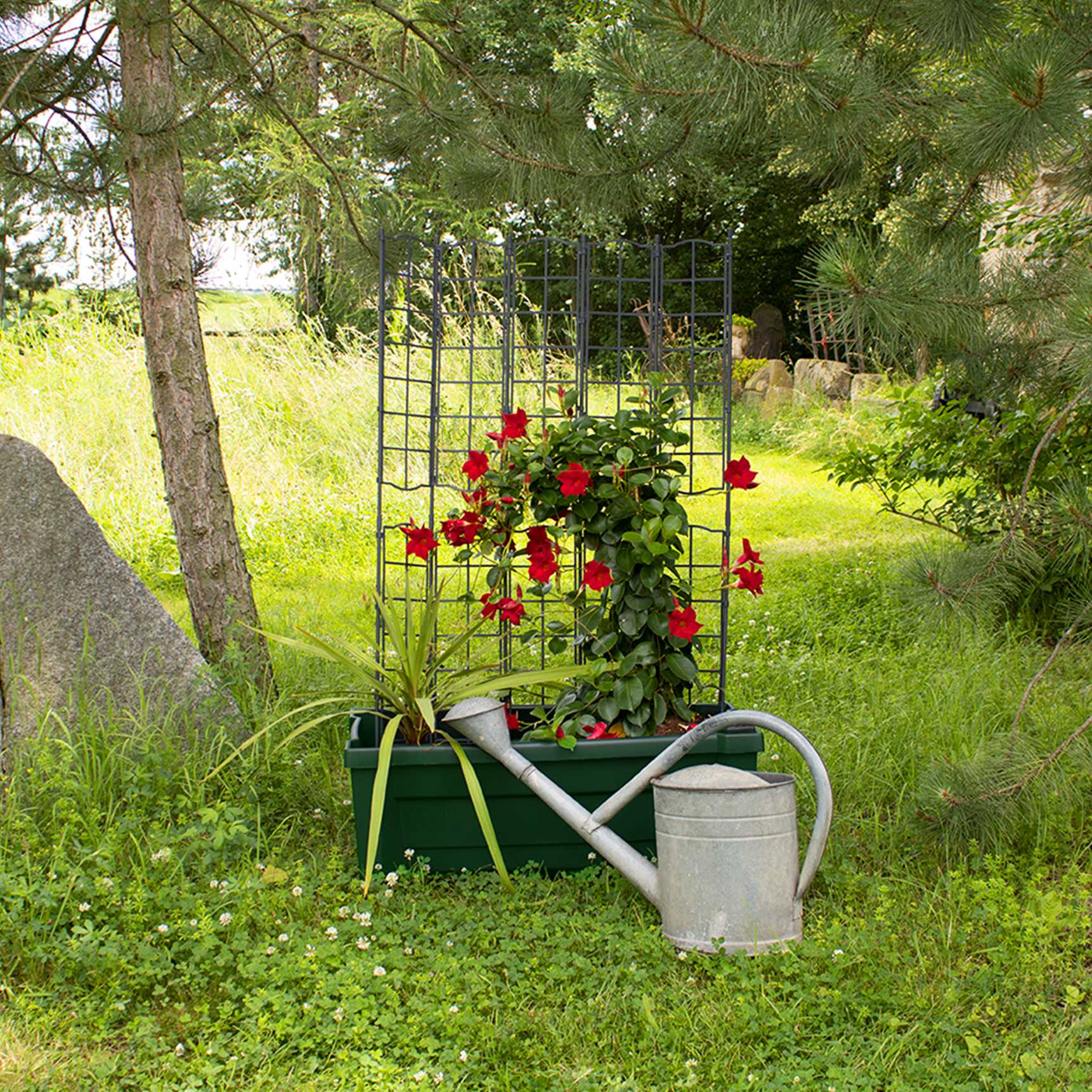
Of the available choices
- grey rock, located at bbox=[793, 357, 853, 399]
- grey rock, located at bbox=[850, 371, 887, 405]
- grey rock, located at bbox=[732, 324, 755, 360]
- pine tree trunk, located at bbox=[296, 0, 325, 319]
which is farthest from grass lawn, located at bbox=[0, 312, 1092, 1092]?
grey rock, located at bbox=[732, 324, 755, 360]

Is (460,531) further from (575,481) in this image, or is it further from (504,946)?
(504,946)

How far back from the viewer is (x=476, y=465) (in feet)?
7.73

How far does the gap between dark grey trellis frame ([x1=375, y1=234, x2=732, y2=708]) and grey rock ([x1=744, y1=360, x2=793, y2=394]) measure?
22.3 inches

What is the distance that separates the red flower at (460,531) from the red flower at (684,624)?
49 centimetres

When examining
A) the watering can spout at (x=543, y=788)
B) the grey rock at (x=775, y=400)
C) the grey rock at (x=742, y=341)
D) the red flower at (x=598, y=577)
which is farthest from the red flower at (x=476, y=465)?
the grey rock at (x=742, y=341)

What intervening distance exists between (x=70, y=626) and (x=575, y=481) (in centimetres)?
138

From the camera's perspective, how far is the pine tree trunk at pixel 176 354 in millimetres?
2945

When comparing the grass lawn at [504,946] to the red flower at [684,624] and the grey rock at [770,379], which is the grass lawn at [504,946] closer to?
the red flower at [684,624]

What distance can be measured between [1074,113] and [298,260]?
11113 mm

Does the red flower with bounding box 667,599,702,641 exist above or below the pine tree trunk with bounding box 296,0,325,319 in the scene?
below

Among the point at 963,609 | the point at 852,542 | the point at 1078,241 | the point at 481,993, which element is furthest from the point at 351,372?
the point at 481,993

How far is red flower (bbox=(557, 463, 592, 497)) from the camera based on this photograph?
2248mm

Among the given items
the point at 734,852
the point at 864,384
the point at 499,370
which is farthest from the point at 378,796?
the point at 864,384

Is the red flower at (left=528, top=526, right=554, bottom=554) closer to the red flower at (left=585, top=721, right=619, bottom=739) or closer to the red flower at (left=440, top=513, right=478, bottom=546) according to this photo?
the red flower at (left=440, top=513, right=478, bottom=546)
